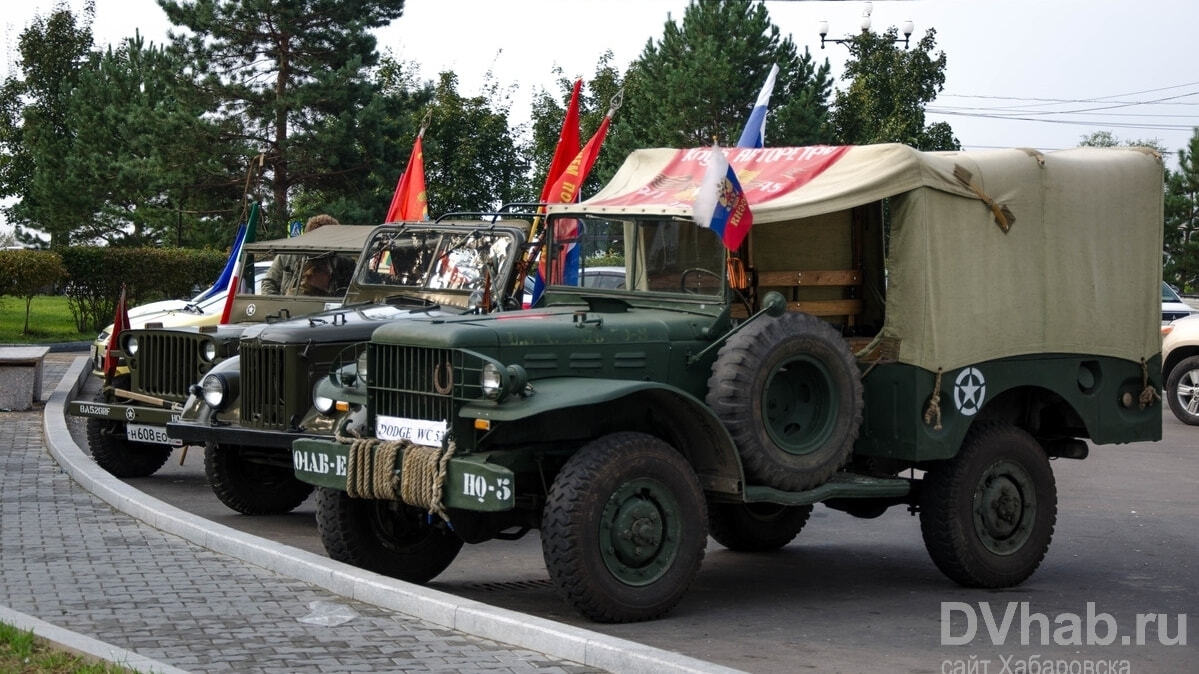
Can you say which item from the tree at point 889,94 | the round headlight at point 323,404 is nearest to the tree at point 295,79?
the tree at point 889,94

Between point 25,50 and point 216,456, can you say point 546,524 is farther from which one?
point 25,50

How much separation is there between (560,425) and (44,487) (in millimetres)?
5071

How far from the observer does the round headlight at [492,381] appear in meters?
6.97

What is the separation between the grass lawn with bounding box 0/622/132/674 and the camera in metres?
5.65

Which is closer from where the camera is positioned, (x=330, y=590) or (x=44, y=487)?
(x=330, y=590)

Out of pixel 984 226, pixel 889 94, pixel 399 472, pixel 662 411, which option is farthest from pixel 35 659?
pixel 889 94

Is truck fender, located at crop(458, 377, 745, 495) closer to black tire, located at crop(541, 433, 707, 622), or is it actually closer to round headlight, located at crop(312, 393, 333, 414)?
black tire, located at crop(541, 433, 707, 622)

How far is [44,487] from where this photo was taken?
1076cm

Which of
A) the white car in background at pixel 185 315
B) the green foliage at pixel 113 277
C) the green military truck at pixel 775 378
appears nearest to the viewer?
the green military truck at pixel 775 378

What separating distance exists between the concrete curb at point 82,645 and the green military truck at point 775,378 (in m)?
1.67

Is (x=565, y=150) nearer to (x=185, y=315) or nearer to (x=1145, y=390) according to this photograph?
(x=185, y=315)

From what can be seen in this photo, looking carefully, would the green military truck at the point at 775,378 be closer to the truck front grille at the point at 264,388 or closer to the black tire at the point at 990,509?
the black tire at the point at 990,509

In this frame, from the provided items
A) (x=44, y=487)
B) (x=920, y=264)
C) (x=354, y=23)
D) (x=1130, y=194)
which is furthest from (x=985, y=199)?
(x=354, y=23)

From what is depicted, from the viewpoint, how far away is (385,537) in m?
8.16
